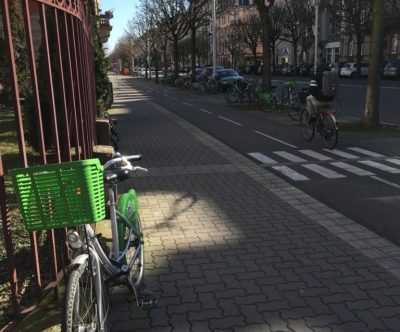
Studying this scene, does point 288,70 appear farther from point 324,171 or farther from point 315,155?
point 324,171

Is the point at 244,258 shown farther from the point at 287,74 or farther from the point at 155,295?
the point at 287,74

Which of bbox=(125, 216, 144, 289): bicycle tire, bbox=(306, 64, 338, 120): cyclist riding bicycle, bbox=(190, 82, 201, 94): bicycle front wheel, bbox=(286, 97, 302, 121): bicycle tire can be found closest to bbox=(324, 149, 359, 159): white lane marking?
bbox=(306, 64, 338, 120): cyclist riding bicycle

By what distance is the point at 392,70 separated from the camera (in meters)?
42.3

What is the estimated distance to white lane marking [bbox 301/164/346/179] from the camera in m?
8.30

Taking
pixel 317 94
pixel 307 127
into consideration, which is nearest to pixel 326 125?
pixel 317 94

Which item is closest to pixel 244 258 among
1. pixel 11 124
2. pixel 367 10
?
pixel 11 124

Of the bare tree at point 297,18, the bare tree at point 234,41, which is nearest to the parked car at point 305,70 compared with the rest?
the bare tree at point 297,18

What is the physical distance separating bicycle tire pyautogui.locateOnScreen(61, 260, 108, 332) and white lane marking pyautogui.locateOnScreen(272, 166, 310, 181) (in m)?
5.59

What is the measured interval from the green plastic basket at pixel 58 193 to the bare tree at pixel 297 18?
54562 mm

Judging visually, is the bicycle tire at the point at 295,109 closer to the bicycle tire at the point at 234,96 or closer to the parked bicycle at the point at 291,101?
the parked bicycle at the point at 291,101

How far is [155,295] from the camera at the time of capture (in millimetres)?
4055

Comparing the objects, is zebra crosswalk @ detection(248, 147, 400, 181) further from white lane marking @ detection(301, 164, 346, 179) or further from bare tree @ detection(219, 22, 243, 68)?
bare tree @ detection(219, 22, 243, 68)

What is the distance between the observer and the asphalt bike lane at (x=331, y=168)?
6.40 m

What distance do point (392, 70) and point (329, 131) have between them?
34.6 metres
